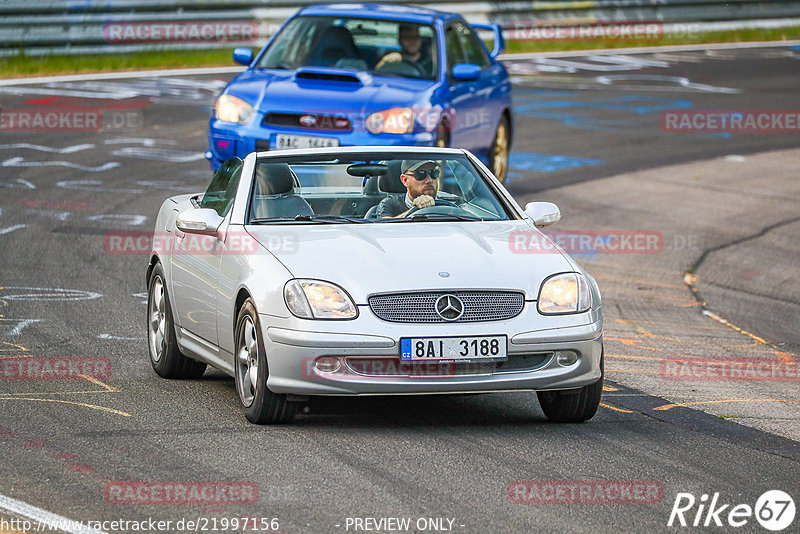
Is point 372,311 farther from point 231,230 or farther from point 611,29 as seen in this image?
point 611,29

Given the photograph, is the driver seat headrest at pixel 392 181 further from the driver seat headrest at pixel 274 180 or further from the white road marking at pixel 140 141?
the white road marking at pixel 140 141

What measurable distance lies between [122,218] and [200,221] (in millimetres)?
6802

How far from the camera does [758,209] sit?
17.0 m

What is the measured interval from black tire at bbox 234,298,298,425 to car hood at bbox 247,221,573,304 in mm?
362

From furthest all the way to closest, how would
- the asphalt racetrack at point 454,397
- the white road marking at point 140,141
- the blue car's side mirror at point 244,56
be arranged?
1. the white road marking at point 140,141
2. the blue car's side mirror at point 244,56
3. the asphalt racetrack at point 454,397

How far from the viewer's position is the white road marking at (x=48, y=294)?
11305 millimetres

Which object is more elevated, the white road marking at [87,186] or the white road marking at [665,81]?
the white road marking at [87,186]

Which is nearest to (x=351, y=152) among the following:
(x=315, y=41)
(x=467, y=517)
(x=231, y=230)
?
(x=231, y=230)

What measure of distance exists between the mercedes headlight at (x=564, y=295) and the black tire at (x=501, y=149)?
8775mm

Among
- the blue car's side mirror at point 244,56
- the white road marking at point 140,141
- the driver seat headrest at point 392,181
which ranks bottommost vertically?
the white road marking at point 140,141

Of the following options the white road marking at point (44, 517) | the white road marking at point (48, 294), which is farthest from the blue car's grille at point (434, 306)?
the white road marking at point (48, 294)

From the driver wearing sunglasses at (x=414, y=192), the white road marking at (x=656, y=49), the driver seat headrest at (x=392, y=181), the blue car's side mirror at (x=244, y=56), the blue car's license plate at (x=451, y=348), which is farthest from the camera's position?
the white road marking at (x=656, y=49)

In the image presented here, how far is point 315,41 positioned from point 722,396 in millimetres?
7609

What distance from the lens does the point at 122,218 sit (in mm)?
14992
